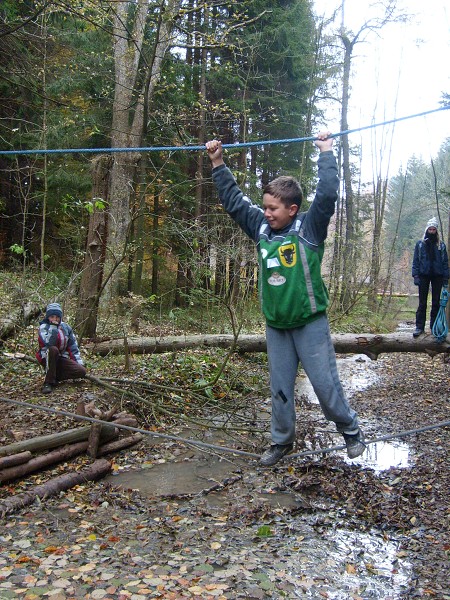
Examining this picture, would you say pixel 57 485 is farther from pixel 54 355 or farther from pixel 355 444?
pixel 355 444

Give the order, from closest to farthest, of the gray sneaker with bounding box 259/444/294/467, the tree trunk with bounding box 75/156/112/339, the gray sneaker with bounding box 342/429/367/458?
the gray sneaker with bounding box 342/429/367/458, the gray sneaker with bounding box 259/444/294/467, the tree trunk with bounding box 75/156/112/339

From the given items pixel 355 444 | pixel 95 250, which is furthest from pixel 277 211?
pixel 95 250

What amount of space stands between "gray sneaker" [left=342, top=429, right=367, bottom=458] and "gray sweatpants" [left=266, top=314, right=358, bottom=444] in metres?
0.04

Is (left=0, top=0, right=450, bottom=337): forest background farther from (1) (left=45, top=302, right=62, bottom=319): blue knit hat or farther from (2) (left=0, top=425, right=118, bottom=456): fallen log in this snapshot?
(2) (left=0, top=425, right=118, bottom=456): fallen log

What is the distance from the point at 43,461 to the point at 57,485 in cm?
44

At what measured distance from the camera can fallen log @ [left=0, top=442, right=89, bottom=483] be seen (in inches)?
219

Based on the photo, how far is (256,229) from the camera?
141 inches

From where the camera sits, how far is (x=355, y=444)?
3.55 m

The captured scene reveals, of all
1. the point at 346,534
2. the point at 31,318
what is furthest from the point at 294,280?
the point at 31,318

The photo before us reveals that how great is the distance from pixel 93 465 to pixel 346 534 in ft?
9.06

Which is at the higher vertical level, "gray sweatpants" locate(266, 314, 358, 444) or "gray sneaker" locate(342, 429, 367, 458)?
"gray sweatpants" locate(266, 314, 358, 444)

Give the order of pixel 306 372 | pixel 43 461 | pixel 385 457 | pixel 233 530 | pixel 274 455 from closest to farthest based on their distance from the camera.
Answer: pixel 306 372
pixel 274 455
pixel 233 530
pixel 43 461
pixel 385 457

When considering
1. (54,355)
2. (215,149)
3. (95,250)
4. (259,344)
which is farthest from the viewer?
(259,344)

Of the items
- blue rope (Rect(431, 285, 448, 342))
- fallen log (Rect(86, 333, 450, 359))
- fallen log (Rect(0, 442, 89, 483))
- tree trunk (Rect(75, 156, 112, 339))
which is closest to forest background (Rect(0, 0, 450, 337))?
tree trunk (Rect(75, 156, 112, 339))
